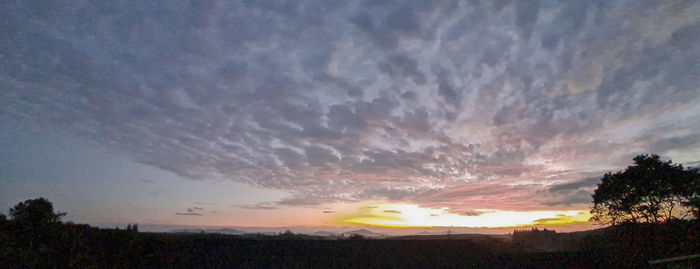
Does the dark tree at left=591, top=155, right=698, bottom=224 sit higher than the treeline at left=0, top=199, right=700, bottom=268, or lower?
higher

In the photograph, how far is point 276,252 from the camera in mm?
28688

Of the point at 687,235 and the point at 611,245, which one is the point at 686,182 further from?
the point at 611,245

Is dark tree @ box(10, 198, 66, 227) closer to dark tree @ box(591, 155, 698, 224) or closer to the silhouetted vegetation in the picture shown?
the silhouetted vegetation

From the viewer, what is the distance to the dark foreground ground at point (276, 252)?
2373 centimetres

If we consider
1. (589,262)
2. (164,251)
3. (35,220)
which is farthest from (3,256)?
(589,262)

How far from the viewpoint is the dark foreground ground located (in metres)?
23.7

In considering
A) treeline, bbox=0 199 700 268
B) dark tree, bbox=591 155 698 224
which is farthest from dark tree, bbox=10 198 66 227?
dark tree, bbox=591 155 698 224

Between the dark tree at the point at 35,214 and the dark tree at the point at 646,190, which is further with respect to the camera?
the dark tree at the point at 35,214

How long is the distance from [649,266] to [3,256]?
5008 cm

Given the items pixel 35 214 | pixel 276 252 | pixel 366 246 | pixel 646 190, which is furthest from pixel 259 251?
pixel 646 190

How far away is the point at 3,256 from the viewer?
24.9 metres

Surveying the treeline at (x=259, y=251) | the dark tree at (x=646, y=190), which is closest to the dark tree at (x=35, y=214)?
the treeline at (x=259, y=251)

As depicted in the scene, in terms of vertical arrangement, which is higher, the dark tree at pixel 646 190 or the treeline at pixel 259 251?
the dark tree at pixel 646 190

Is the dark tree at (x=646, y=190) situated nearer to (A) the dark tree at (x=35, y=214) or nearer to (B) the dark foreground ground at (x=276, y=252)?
(B) the dark foreground ground at (x=276, y=252)
